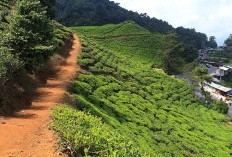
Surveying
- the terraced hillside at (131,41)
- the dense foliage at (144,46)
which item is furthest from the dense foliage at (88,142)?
the terraced hillside at (131,41)

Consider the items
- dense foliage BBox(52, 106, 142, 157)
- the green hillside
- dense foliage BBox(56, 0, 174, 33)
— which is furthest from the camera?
dense foliage BBox(56, 0, 174, 33)

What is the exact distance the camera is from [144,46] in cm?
10550

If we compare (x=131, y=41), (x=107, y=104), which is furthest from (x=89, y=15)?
(x=107, y=104)

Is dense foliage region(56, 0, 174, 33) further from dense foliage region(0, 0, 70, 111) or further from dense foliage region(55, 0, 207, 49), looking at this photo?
dense foliage region(0, 0, 70, 111)

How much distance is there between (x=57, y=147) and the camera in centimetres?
1505

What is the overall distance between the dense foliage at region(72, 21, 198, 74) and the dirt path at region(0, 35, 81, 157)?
54688 mm

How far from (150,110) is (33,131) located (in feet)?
74.6

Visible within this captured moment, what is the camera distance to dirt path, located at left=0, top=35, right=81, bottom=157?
15523 millimetres

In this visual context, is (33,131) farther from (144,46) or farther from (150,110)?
(144,46)

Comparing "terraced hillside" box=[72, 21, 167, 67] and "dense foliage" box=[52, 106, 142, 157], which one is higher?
"dense foliage" box=[52, 106, 142, 157]

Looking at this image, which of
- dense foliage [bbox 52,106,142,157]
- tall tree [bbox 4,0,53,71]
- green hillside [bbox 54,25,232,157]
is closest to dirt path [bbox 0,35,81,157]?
dense foliage [bbox 52,106,142,157]

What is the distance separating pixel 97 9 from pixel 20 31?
136064 mm

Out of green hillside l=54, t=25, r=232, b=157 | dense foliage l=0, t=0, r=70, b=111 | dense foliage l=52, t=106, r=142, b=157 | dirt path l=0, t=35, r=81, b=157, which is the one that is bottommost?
green hillside l=54, t=25, r=232, b=157

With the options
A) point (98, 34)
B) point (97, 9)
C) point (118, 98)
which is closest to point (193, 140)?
point (118, 98)
